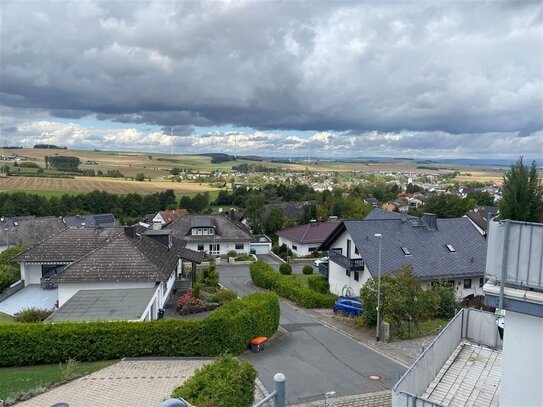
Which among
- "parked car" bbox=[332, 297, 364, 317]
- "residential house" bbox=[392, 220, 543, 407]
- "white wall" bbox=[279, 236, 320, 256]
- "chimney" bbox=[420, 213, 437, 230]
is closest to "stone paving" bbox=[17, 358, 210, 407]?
"parked car" bbox=[332, 297, 364, 317]

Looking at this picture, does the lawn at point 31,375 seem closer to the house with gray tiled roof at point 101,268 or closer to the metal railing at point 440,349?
the house with gray tiled roof at point 101,268

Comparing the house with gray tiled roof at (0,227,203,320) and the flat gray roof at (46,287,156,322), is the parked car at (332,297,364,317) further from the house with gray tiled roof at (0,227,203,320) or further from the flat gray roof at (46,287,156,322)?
the flat gray roof at (46,287,156,322)

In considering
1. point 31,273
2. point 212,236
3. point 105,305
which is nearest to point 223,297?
point 105,305

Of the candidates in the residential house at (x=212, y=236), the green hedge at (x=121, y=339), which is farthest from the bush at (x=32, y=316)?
the residential house at (x=212, y=236)

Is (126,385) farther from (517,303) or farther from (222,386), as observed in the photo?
(517,303)

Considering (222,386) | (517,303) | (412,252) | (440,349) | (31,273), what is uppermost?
(517,303)
